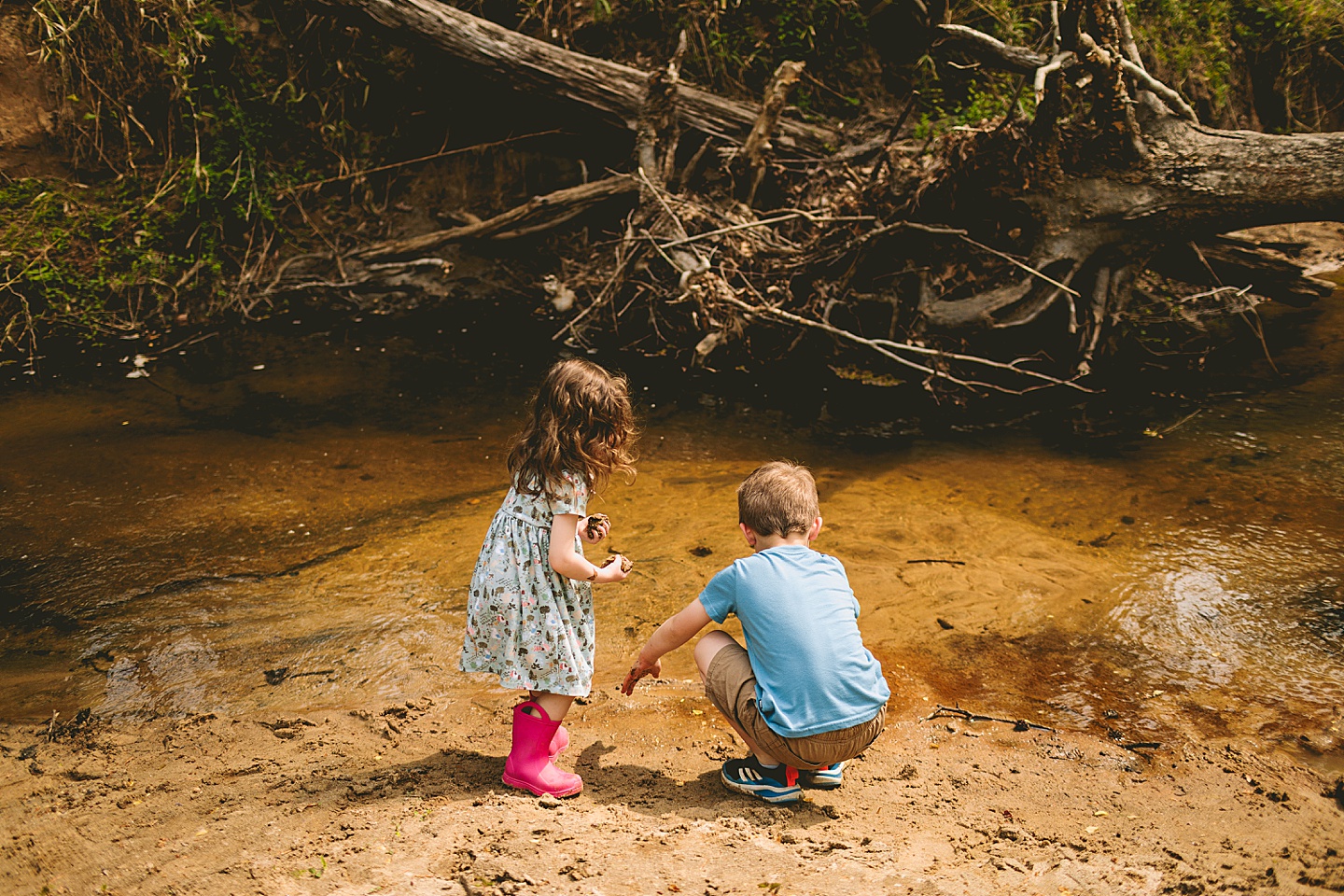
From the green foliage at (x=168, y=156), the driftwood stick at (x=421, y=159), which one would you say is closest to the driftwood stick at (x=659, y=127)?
the driftwood stick at (x=421, y=159)

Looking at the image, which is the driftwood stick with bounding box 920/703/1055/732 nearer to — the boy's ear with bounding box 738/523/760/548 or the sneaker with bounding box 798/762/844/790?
the sneaker with bounding box 798/762/844/790

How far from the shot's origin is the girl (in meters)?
2.72

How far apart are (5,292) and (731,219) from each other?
5901mm

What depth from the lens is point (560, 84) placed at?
782 centimetres

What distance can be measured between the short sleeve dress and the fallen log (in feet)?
18.9

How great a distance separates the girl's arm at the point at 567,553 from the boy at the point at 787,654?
29cm

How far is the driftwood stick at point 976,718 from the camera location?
10.2 feet

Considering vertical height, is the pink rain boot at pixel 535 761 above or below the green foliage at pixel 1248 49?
below

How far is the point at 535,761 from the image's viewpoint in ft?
8.98

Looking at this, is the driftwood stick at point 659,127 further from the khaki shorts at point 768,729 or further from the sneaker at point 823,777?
the sneaker at point 823,777

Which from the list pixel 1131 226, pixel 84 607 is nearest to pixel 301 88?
pixel 84 607

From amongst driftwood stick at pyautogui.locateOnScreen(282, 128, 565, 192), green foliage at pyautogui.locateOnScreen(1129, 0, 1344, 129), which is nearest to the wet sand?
driftwood stick at pyautogui.locateOnScreen(282, 128, 565, 192)

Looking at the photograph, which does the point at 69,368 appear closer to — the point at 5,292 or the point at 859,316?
the point at 5,292

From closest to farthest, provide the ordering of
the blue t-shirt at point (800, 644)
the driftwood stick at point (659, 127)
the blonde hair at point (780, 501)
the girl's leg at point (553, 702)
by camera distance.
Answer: the blue t-shirt at point (800, 644) < the blonde hair at point (780, 501) < the girl's leg at point (553, 702) < the driftwood stick at point (659, 127)
